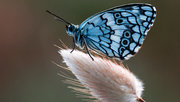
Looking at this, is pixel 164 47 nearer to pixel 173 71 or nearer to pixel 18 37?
pixel 173 71

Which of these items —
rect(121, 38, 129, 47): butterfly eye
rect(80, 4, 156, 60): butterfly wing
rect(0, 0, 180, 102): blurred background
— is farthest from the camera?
rect(0, 0, 180, 102): blurred background

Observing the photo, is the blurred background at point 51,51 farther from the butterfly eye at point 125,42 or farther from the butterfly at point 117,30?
the butterfly eye at point 125,42

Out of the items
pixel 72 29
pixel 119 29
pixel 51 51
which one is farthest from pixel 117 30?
pixel 51 51

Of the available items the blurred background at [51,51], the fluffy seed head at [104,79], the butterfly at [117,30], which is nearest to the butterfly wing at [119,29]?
the butterfly at [117,30]

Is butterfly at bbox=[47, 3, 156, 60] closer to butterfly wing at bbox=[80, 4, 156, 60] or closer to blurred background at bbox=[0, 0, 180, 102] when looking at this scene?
butterfly wing at bbox=[80, 4, 156, 60]

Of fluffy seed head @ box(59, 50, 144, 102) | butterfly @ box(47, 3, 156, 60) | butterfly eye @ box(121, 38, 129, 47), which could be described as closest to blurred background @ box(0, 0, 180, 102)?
butterfly @ box(47, 3, 156, 60)

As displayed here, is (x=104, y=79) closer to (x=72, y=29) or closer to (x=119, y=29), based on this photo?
(x=119, y=29)
